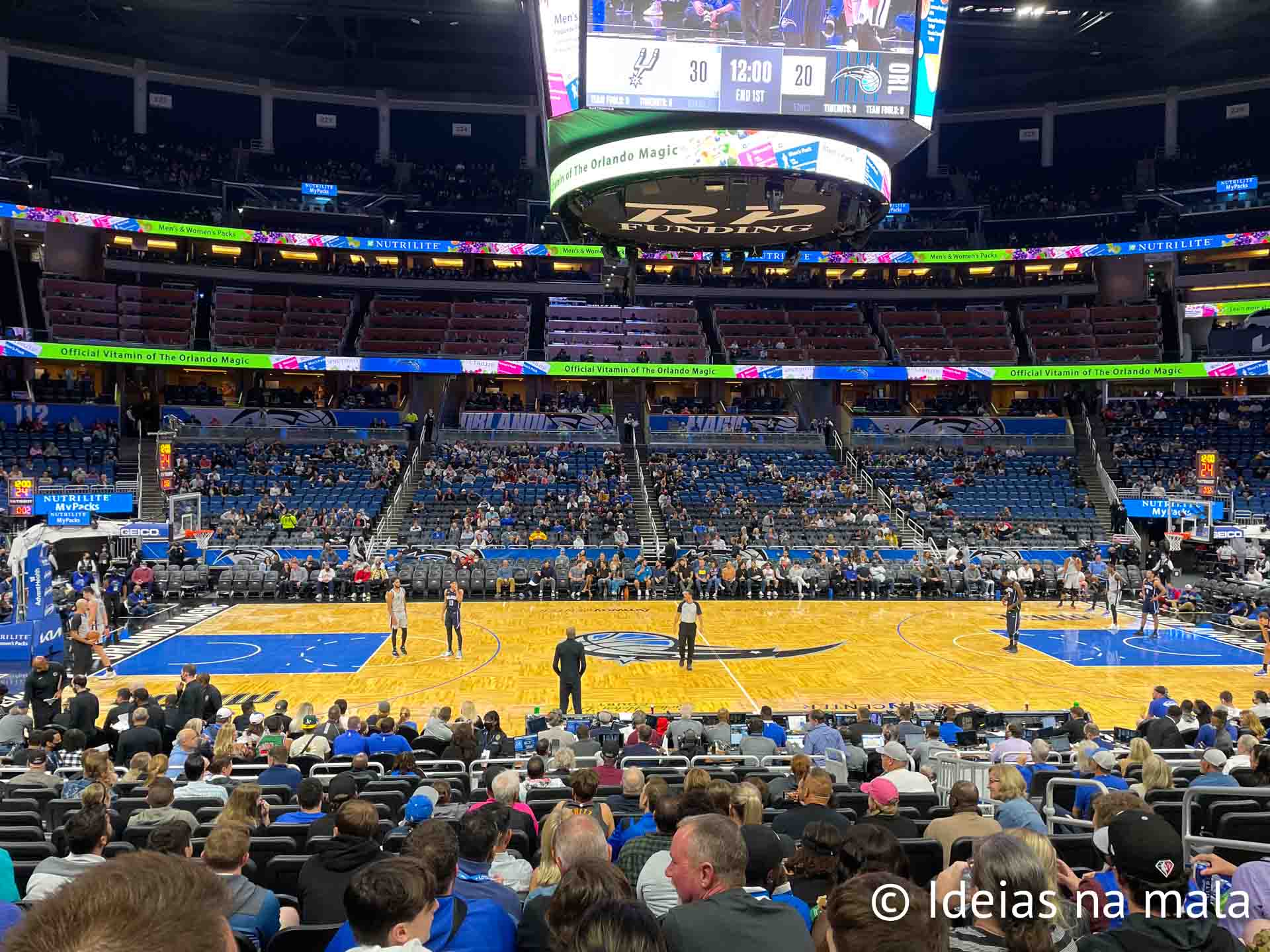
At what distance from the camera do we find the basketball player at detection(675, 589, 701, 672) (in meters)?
17.0

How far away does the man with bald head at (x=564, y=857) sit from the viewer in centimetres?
334

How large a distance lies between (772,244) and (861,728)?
411 inches

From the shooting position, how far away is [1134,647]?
20.0 meters

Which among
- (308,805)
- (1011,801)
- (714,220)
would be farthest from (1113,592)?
(308,805)

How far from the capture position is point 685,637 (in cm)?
1738

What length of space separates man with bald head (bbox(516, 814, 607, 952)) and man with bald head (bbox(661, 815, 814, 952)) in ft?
1.40

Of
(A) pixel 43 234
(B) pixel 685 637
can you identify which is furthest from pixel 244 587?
(A) pixel 43 234

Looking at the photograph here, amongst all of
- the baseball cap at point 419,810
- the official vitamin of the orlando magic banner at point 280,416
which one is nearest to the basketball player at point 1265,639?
the baseball cap at point 419,810

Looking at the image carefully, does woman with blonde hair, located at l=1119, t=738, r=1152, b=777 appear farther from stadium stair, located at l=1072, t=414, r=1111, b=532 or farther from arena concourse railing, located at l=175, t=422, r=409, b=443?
arena concourse railing, located at l=175, t=422, r=409, b=443

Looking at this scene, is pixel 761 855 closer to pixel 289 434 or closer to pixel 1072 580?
pixel 1072 580

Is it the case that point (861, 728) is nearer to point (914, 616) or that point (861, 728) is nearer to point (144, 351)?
point (914, 616)

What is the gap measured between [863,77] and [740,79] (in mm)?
1869

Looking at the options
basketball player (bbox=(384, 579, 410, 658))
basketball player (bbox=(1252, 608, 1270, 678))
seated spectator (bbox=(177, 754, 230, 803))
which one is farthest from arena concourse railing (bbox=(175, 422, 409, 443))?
basketball player (bbox=(1252, 608, 1270, 678))

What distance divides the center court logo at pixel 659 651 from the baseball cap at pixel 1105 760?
426 inches
